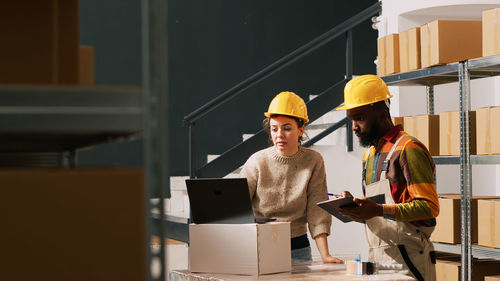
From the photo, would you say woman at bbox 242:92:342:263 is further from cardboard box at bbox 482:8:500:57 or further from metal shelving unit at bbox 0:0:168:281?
metal shelving unit at bbox 0:0:168:281

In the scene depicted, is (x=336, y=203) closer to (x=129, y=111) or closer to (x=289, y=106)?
(x=289, y=106)

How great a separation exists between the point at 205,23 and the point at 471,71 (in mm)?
4831

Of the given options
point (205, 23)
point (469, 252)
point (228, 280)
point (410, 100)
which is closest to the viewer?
point (228, 280)

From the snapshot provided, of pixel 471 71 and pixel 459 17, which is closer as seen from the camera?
pixel 471 71

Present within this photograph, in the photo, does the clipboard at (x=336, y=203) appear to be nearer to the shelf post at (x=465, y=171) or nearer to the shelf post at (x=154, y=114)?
the shelf post at (x=465, y=171)

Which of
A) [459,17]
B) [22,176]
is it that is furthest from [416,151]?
[459,17]

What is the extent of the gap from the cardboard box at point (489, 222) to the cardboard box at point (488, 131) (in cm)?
34

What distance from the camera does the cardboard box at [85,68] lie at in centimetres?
124

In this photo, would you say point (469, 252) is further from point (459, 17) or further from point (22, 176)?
point (22, 176)

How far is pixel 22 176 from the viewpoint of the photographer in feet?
3.46

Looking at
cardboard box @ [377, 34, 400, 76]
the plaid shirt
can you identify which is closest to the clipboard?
the plaid shirt

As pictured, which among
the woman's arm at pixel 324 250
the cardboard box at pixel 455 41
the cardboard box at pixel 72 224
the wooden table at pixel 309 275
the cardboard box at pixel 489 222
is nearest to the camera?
the cardboard box at pixel 72 224

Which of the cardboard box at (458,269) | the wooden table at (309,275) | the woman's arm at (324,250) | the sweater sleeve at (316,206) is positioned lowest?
the cardboard box at (458,269)

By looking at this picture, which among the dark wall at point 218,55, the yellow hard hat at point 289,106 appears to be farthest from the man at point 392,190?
the dark wall at point 218,55
